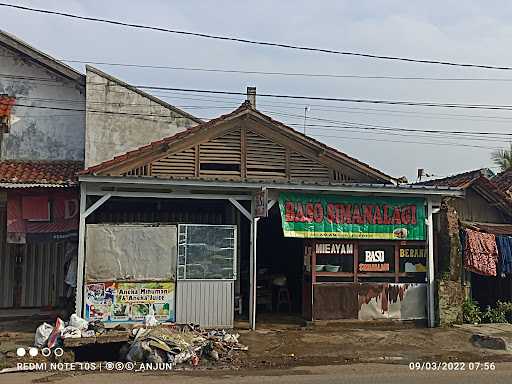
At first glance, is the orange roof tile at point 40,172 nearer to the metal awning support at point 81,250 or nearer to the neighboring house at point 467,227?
the metal awning support at point 81,250

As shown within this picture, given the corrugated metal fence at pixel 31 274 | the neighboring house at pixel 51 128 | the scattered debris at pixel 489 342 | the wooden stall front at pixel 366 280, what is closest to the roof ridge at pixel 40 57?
the neighboring house at pixel 51 128

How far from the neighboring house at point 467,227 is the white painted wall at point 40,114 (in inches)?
390

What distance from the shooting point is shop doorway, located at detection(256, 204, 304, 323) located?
16.0 metres

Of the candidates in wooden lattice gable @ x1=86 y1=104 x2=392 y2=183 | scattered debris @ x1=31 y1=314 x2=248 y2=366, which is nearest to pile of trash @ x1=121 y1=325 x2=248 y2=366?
scattered debris @ x1=31 y1=314 x2=248 y2=366

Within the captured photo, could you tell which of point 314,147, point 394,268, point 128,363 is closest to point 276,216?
point 314,147

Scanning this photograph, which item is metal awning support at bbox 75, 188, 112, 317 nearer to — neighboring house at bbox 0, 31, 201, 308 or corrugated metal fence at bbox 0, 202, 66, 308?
neighboring house at bbox 0, 31, 201, 308

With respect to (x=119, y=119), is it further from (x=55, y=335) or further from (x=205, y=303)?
(x=55, y=335)

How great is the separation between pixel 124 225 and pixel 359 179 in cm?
616

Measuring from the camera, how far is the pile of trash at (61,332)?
35.1ft

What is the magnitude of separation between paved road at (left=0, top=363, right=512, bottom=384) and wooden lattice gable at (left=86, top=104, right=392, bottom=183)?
17.6ft

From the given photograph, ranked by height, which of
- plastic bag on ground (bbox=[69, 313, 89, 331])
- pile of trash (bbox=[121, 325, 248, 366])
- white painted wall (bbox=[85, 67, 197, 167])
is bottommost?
pile of trash (bbox=[121, 325, 248, 366])

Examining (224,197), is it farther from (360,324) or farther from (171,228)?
(360,324)

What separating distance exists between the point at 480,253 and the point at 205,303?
718 centimetres

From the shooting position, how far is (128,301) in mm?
12695
